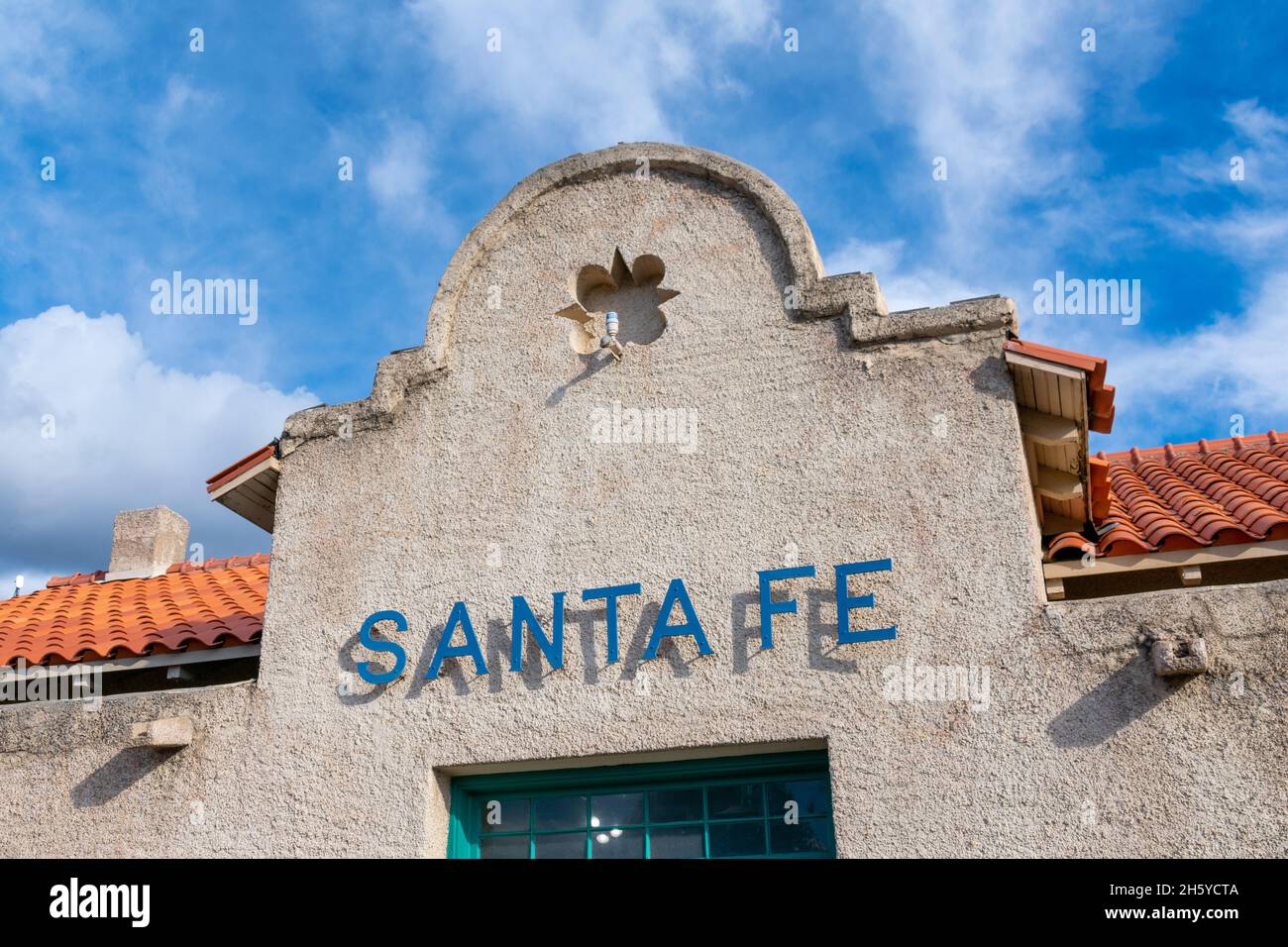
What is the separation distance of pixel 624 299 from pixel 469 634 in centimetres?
258

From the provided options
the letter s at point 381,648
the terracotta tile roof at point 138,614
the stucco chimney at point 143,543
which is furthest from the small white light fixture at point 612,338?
the stucco chimney at point 143,543

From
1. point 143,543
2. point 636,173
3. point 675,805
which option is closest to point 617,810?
point 675,805

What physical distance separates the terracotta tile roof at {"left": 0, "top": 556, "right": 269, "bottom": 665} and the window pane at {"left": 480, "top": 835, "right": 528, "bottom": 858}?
2.40 meters

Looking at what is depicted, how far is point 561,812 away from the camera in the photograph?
719 centimetres

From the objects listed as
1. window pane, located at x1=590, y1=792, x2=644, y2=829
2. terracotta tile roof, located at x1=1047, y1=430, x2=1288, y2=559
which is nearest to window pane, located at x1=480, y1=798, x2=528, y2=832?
window pane, located at x1=590, y1=792, x2=644, y2=829

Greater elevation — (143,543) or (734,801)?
(143,543)

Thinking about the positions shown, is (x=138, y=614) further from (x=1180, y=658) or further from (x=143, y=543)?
(x=1180, y=658)

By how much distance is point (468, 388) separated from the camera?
805 centimetres

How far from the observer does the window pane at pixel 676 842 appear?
6836 millimetres

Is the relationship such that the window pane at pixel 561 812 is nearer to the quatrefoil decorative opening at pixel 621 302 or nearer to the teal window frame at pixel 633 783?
the teal window frame at pixel 633 783

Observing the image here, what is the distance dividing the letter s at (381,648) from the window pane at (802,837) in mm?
2502

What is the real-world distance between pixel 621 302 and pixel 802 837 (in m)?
3.75

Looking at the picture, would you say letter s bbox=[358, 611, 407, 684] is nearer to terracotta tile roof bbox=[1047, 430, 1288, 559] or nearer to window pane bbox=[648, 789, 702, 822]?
window pane bbox=[648, 789, 702, 822]

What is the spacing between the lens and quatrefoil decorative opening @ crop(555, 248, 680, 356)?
7980 mm
